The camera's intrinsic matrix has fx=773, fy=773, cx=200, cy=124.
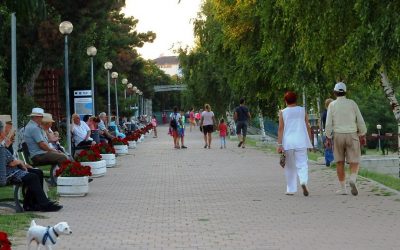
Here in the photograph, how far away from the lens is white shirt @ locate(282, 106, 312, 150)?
13.1 meters

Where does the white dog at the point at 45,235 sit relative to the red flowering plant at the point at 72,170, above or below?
below

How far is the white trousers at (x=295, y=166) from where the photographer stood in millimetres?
13039

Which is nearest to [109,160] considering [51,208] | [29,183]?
[51,208]

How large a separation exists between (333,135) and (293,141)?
74 centimetres

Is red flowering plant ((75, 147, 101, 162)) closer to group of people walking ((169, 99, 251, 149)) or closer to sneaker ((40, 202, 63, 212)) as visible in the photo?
sneaker ((40, 202, 63, 212))

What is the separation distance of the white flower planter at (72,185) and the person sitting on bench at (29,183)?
1.83 m

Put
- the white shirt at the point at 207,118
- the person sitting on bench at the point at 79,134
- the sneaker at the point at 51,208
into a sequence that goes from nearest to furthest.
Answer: the sneaker at the point at 51,208 → the person sitting on bench at the point at 79,134 → the white shirt at the point at 207,118

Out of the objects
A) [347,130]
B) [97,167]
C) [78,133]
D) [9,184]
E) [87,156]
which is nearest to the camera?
[9,184]

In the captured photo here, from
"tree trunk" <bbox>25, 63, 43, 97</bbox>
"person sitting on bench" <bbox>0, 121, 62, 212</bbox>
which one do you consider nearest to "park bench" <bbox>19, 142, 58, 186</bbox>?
"person sitting on bench" <bbox>0, 121, 62, 212</bbox>

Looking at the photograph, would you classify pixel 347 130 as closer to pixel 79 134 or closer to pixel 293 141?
pixel 293 141

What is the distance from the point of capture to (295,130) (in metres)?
13.2

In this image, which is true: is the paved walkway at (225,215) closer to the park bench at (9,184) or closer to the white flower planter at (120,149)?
the park bench at (9,184)

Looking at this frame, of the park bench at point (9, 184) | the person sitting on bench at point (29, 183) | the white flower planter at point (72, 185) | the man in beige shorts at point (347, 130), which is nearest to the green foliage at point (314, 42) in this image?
the man in beige shorts at point (347, 130)

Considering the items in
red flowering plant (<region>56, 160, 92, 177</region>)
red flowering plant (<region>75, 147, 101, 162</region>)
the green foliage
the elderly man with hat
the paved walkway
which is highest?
the green foliage
